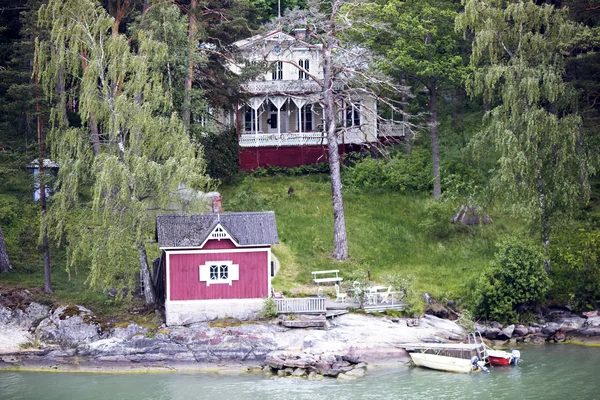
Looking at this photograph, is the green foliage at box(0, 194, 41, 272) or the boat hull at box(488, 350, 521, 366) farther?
the green foliage at box(0, 194, 41, 272)

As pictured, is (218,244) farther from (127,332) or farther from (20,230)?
(20,230)

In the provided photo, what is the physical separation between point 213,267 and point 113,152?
241 inches

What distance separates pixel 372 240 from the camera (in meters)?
45.0

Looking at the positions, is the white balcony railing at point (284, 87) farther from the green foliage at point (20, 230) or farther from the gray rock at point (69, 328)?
the gray rock at point (69, 328)

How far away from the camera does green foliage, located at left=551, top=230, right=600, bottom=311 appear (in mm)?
39969

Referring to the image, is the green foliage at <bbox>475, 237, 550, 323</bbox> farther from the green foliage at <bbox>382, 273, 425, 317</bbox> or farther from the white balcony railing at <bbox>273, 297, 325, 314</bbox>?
the white balcony railing at <bbox>273, 297, 325, 314</bbox>

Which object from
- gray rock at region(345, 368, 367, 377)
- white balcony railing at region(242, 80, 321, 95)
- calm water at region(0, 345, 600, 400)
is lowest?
calm water at region(0, 345, 600, 400)

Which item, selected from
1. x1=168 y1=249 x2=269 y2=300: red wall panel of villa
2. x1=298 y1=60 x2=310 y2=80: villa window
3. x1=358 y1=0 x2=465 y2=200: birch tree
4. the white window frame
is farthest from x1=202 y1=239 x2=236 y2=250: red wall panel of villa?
x1=298 y1=60 x2=310 y2=80: villa window

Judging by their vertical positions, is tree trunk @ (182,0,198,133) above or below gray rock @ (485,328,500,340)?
above

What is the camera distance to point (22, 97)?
40656 millimetres

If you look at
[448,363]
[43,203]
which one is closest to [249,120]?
[43,203]

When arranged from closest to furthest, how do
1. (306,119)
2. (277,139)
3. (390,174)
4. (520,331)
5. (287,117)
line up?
(520,331)
(390,174)
(277,139)
(287,117)
(306,119)

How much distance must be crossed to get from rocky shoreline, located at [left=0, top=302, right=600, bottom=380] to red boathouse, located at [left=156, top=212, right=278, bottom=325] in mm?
849

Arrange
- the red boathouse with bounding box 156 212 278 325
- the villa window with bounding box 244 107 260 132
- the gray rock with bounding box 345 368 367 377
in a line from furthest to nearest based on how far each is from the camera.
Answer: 1. the villa window with bounding box 244 107 260 132
2. the red boathouse with bounding box 156 212 278 325
3. the gray rock with bounding box 345 368 367 377
